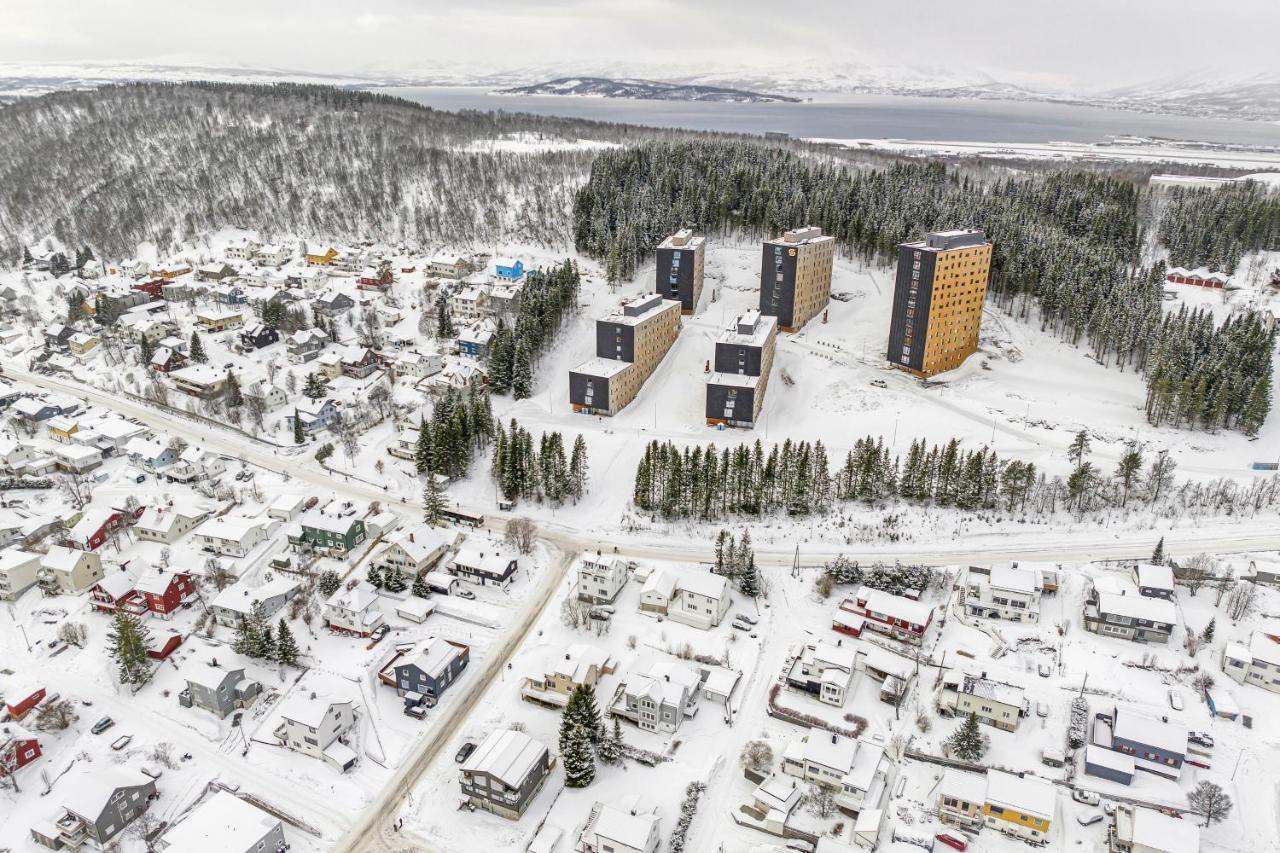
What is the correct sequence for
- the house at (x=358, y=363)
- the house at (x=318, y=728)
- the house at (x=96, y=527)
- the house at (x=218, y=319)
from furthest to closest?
the house at (x=218, y=319), the house at (x=358, y=363), the house at (x=96, y=527), the house at (x=318, y=728)

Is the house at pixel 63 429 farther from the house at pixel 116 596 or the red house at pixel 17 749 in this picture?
the red house at pixel 17 749

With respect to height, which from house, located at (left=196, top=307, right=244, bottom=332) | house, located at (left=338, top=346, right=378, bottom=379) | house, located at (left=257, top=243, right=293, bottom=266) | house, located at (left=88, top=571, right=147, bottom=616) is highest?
house, located at (left=257, top=243, right=293, bottom=266)

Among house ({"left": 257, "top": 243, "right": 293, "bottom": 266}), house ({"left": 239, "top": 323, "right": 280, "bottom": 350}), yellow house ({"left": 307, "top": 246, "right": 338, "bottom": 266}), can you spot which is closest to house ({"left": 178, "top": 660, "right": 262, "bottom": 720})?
house ({"left": 239, "top": 323, "right": 280, "bottom": 350})

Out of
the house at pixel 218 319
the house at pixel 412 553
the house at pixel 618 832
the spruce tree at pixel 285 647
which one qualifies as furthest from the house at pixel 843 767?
the house at pixel 218 319

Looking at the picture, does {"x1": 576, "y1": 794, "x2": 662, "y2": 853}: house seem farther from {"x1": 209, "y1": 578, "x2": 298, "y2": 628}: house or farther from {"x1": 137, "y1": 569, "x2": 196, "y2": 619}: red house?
{"x1": 137, "y1": 569, "x2": 196, "y2": 619}: red house

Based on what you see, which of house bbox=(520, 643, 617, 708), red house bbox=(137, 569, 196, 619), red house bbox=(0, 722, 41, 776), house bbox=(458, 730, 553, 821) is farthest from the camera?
red house bbox=(137, 569, 196, 619)

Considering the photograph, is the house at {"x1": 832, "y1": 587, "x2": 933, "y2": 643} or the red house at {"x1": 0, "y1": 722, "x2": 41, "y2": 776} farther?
the house at {"x1": 832, "y1": 587, "x2": 933, "y2": 643}

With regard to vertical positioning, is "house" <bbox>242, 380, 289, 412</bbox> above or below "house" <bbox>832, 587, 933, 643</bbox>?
above
